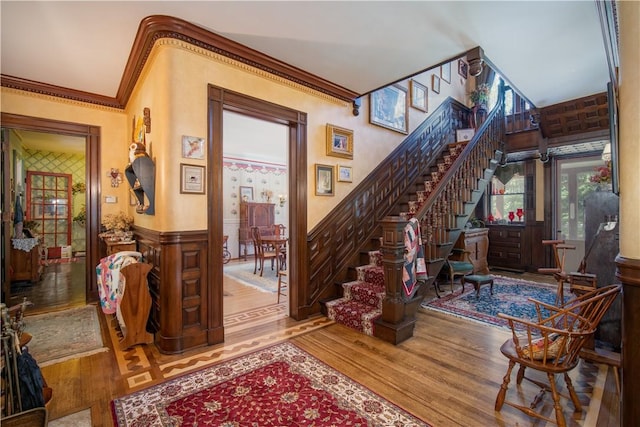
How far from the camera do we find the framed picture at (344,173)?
13.6 feet

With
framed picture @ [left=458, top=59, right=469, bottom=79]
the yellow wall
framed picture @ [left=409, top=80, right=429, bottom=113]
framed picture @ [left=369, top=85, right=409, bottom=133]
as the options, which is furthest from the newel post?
framed picture @ [left=458, top=59, right=469, bottom=79]

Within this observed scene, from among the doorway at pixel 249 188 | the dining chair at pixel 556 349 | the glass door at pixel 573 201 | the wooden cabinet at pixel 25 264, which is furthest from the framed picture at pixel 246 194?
the glass door at pixel 573 201

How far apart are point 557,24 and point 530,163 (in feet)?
15.6

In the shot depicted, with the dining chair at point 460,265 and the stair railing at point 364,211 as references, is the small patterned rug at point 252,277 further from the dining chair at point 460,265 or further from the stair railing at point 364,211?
the dining chair at point 460,265

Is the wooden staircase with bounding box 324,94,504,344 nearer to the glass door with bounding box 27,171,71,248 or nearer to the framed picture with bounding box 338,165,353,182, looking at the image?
the framed picture with bounding box 338,165,353,182

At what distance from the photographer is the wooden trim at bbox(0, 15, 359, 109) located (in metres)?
2.67

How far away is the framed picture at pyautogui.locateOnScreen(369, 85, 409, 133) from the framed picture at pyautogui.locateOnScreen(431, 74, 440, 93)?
119 cm

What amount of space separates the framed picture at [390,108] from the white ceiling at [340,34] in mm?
895

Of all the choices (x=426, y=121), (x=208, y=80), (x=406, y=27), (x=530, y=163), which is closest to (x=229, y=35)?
(x=208, y=80)

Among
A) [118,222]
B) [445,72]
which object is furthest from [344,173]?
[445,72]

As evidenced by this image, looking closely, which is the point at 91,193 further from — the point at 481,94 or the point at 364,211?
the point at 481,94

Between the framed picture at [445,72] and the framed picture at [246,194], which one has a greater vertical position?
the framed picture at [445,72]

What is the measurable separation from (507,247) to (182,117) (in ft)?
23.8

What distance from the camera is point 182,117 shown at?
9.05ft
